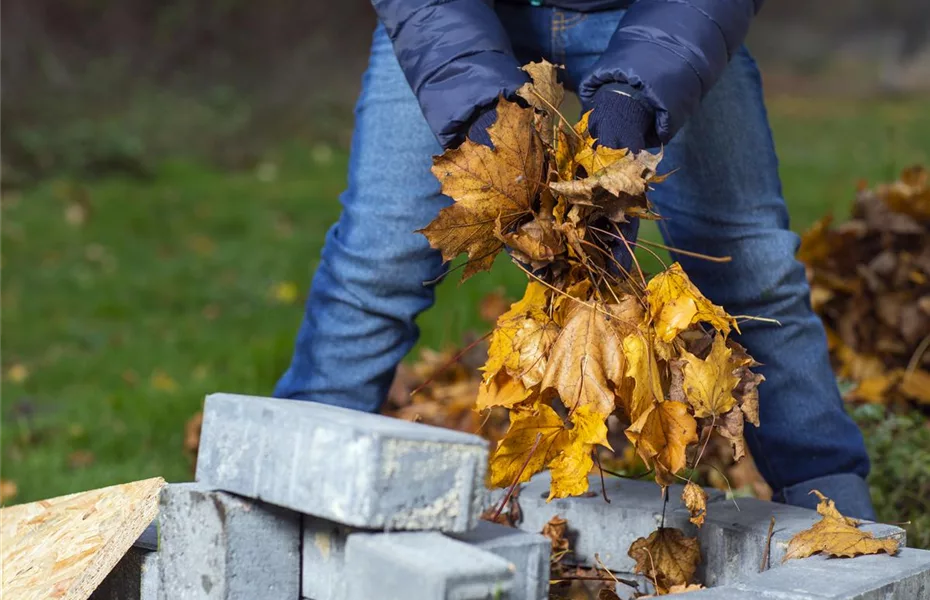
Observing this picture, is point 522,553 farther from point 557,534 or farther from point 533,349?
point 557,534

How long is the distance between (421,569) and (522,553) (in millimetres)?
247

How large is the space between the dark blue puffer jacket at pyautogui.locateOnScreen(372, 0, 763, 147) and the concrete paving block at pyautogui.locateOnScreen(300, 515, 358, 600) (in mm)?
698

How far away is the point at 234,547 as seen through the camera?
1566mm

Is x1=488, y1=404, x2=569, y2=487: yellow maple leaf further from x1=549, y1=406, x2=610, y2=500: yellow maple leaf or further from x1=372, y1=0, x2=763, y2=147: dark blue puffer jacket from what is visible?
x1=372, y1=0, x2=763, y2=147: dark blue puffer jacket

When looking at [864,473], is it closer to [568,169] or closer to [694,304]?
[694,304]

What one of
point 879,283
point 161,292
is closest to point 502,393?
point 879,283

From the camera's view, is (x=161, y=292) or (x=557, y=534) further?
(x=161, y=292)

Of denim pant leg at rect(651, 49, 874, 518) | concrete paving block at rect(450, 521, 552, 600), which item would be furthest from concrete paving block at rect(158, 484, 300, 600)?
denim pant leg at rect(651, 49, 874, 518)

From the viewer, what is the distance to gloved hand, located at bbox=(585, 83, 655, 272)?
1.76 meters

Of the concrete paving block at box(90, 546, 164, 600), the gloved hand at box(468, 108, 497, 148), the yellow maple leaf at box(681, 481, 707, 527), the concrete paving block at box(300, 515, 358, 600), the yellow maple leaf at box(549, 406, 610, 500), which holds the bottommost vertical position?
the concrete paving block at box(90, 546, 164, 600)

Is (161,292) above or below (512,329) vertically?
above

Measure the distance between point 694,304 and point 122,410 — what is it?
117 inches

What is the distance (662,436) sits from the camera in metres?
1.68

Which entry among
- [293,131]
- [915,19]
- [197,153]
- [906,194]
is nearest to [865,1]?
[915,19]
